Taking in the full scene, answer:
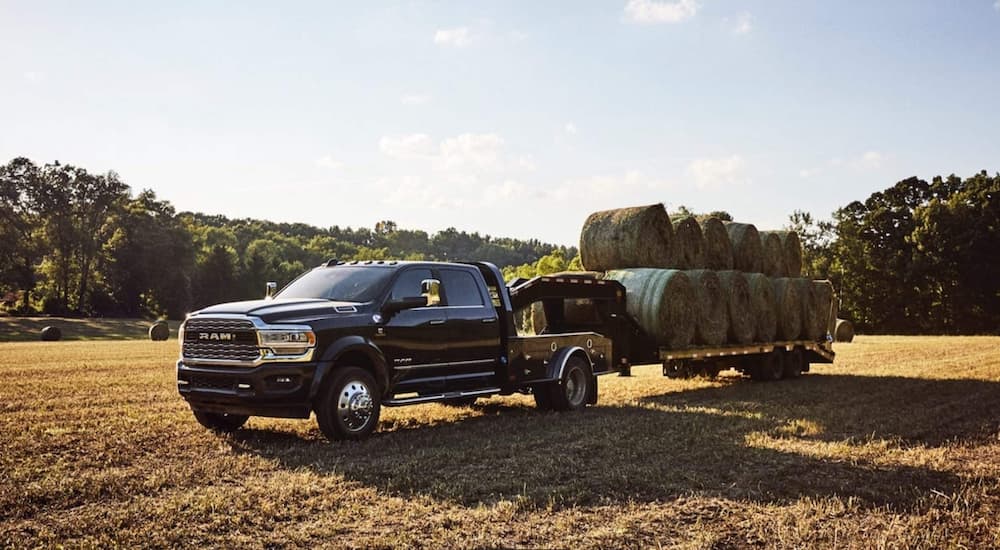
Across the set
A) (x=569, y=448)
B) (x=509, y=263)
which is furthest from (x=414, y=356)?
(x=509, y=263)

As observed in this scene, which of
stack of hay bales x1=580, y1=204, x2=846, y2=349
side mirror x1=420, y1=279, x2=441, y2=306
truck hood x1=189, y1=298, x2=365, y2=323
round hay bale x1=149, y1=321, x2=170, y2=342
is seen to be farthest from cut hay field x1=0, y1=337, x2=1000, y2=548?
round hay bale x1=149, y1=321, x2=170, y2=342

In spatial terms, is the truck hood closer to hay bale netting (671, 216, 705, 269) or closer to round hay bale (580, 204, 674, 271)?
round hay bale (580, 204, 674, 271)

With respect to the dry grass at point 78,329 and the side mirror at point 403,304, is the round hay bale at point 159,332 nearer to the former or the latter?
the dry grass at point 78,329

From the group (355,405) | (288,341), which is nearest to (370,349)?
(355,405)

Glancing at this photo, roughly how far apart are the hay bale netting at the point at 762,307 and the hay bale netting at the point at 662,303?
8.16 feet

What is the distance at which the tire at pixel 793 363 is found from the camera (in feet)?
64.9

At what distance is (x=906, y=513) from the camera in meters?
6.88

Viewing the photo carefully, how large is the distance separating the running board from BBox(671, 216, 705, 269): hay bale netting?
20.3 ft

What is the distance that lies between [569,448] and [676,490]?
7.38 ft

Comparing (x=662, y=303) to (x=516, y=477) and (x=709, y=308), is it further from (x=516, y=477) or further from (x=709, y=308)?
(x=516, y=477)

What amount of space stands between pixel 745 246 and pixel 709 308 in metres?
2.58

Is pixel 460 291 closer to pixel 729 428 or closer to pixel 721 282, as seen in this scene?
pixel 729 428

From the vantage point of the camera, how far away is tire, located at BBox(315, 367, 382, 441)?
9.84 metres

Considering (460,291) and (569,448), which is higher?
(460,291)
